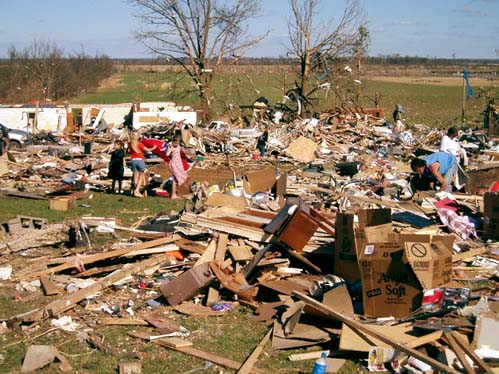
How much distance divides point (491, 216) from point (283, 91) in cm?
2660

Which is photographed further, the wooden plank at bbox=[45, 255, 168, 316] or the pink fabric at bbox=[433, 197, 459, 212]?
the pink fabric at bbox=[433, 197, 459, 212]

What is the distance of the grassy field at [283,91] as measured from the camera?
37.2m

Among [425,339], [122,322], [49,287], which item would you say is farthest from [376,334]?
[49,287]

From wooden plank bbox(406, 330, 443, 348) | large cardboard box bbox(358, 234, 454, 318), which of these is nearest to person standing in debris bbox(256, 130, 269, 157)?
large cardboard box bbox(358, 234, 454, 318)

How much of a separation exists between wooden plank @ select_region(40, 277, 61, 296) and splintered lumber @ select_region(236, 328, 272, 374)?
10.2ft

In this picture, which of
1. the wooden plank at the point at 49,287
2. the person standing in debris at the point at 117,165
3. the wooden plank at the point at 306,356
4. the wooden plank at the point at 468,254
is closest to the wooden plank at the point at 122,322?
the wooden plank at the point at 49,287

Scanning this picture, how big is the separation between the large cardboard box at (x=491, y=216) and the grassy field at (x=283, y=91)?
75.5 feet

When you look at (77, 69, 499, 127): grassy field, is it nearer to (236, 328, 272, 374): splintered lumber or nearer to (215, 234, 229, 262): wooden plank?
(215, 234, 229, 262): wooden plank

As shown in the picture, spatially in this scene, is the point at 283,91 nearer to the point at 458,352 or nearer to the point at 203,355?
the point at 203,355

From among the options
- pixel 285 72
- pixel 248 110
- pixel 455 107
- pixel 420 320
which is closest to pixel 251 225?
pixel 420 320

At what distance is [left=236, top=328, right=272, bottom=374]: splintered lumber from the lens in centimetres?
640

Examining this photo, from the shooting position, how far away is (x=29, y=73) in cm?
4878

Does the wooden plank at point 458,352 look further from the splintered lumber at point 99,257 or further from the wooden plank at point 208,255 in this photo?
the splintered lumber at point 99,257

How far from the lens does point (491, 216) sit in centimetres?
1045
